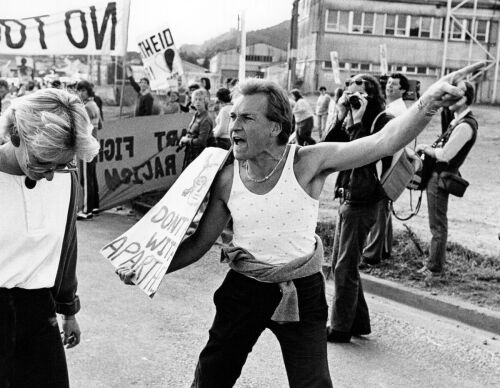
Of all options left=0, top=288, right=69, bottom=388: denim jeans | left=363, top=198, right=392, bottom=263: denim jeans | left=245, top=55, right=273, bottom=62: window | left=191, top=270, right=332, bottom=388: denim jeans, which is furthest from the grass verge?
left=245, top=55, right=273, bottom=62: window

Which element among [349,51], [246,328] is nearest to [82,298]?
[246,328]

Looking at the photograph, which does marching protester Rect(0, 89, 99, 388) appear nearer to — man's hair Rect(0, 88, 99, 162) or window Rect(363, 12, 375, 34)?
man's hair Rect(0, 88, 99, 162)

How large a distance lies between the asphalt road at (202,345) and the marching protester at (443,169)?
0.79 m

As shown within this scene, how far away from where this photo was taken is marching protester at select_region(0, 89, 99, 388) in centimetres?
243

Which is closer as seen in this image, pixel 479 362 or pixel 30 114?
pixel 30 114

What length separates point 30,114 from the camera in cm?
242

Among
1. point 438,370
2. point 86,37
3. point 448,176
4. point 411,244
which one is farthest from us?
point 86,37

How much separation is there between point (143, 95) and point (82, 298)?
25.4ft

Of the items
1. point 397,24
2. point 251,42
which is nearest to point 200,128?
point 397,24

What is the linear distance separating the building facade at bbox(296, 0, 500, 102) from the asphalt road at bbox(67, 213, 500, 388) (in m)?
40.4

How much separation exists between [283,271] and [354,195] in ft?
6.93

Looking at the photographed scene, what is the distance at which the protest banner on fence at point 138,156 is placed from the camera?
10086mm

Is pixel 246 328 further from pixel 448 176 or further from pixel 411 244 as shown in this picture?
pixel 411 244

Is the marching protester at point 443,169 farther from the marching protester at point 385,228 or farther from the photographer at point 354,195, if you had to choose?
the photographer at point 354,195
